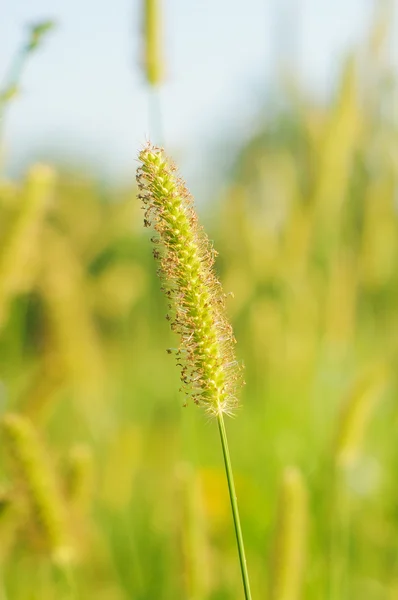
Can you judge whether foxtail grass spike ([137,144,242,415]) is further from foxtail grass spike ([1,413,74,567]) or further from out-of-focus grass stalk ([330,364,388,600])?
out-of-focus grass stalk ([330,364,388,600])

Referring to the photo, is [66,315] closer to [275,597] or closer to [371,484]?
[371,484]

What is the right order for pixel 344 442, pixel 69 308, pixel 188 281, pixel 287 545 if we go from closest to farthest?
1. pixel 188 281
2. pixel 287 545
3. pixel 344 442
4. pixel 69 308

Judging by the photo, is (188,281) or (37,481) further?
(37,481)

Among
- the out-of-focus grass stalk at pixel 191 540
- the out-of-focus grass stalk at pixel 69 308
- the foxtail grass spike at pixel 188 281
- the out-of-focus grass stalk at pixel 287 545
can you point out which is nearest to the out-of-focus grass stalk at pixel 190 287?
the foxtail grass spike at pixel 188 281

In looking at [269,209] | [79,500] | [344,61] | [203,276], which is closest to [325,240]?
[269,209]

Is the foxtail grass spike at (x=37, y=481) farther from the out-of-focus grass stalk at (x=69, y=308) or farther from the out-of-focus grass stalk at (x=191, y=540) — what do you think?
the out-of-focus grass stalk at (x=69, y=308)

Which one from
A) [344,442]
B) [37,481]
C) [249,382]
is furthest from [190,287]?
[249,382]

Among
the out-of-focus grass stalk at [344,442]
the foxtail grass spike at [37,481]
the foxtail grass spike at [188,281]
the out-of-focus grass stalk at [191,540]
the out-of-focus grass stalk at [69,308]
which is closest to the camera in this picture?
the foxtail grass spike at [188,281]

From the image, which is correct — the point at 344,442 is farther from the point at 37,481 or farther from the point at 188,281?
the point at 188,281

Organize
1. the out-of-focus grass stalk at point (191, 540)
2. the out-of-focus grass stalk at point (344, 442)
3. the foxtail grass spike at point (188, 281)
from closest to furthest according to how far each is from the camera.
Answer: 1. the foxtail grass spike at point (188, 281)
2. the out-of-focus grass stalk at point (191, 540)
3. the out-of-focus grass stalk at point (344, 442)
